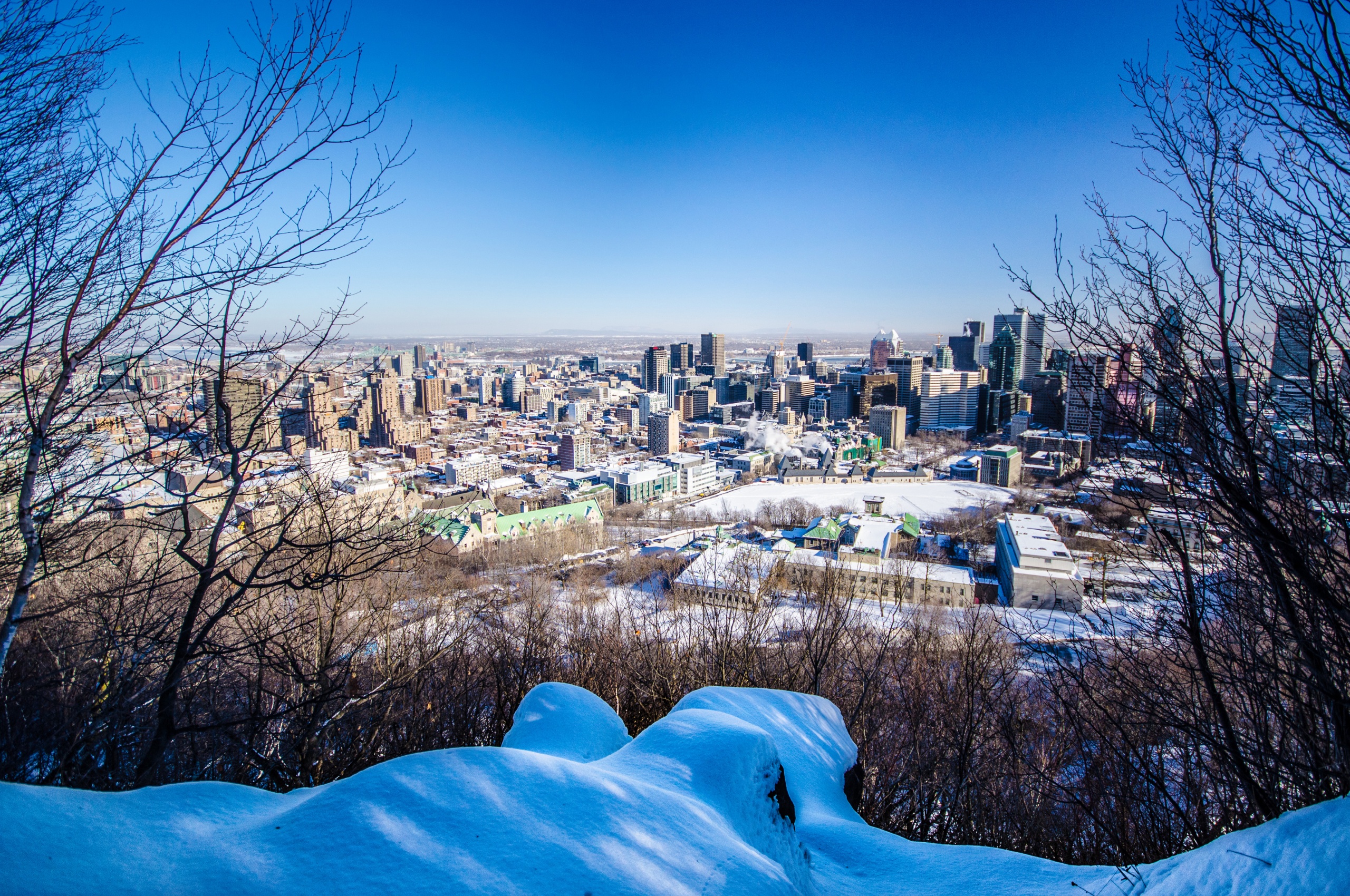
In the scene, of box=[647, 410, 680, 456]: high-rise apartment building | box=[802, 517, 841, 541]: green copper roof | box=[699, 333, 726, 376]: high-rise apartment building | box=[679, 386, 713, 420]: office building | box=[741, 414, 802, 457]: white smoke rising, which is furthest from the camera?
box=[699, 333, 726, 376]: high-rise apartment building

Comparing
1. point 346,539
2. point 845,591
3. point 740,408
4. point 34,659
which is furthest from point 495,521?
point 740,408

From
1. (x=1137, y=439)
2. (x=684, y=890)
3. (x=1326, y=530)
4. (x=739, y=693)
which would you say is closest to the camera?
(x=684, y=890)

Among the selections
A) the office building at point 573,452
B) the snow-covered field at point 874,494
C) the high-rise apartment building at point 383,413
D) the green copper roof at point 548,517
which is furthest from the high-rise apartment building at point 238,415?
the high-rise apartment building at point 383,413

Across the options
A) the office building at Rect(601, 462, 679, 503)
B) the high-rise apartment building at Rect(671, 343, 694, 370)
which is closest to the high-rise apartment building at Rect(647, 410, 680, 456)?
the office building at Rect(601, 462, 679, 503)

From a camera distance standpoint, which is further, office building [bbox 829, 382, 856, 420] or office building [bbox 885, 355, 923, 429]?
office building [bbox 829, 382, 856, 420]

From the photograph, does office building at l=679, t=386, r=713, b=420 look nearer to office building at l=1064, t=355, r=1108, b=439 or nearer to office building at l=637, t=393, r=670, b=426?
office building at l=637, t=393, r=670, b=426

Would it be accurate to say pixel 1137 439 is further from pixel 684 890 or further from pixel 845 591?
pixel 845 591
